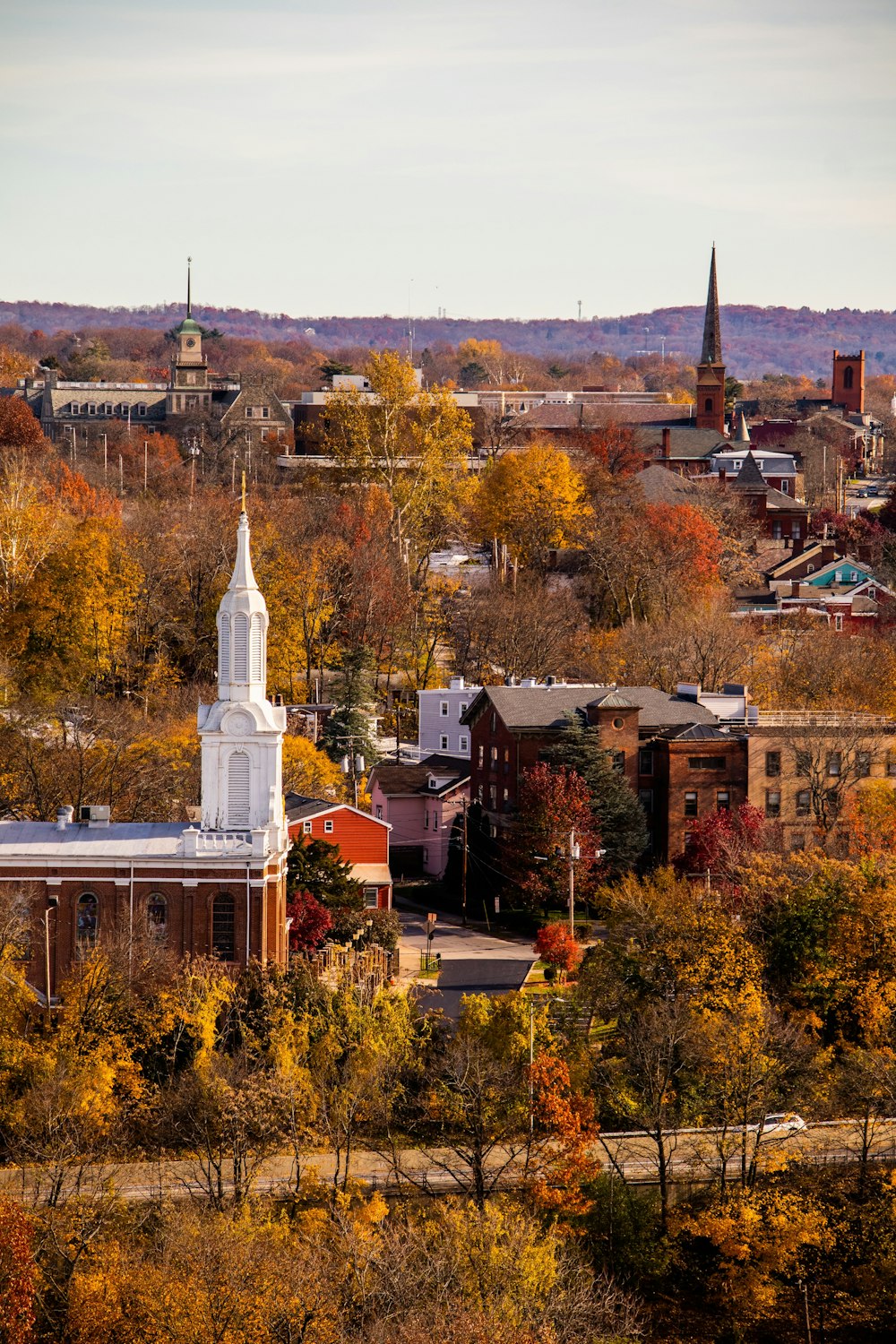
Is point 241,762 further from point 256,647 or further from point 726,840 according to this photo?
point 726,840

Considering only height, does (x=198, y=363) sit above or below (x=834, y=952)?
above

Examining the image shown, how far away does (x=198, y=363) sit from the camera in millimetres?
144750

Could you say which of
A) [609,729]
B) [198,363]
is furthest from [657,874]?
[198,363]

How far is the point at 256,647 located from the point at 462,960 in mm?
10876

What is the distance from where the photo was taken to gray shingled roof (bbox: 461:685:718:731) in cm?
7250

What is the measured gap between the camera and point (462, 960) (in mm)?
62156

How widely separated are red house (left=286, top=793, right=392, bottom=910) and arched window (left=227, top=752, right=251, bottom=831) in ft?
27.9

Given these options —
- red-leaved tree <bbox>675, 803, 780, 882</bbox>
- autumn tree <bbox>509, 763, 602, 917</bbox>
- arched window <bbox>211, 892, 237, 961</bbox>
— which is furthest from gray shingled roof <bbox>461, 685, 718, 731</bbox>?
arched window <bbox>211, 892, 237, 961</bbox>

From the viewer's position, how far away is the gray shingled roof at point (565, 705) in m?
72.5

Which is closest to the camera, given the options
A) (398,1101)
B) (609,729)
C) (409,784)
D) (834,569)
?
(398,1101)

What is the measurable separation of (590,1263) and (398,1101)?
6189 millimetres

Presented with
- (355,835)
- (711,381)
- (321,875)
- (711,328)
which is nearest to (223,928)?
(321,875)

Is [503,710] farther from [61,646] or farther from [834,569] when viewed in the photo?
[834,569]

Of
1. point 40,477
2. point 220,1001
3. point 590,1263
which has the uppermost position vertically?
point 40,477
